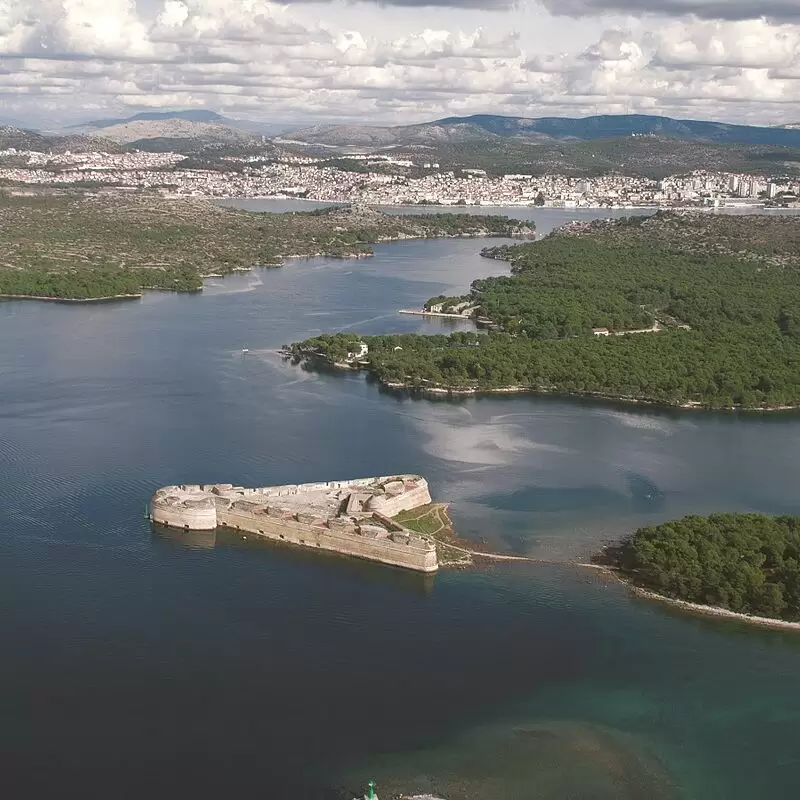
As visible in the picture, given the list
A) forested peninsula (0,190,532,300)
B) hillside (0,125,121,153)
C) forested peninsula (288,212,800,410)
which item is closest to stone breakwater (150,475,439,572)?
forested peninsula (288,212,800,410)

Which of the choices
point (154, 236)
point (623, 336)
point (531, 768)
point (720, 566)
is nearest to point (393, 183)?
point (154, 236)

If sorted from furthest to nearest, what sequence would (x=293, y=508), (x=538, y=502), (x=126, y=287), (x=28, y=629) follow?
(x=126, y=287) → (x=538, y=502) → (x=293, y=508) → (x=28, y=629)

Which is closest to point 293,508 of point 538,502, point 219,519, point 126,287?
point 219,519

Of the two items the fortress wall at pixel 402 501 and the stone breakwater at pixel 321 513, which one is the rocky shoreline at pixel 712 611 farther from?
the fortress wall at pixel 402 501

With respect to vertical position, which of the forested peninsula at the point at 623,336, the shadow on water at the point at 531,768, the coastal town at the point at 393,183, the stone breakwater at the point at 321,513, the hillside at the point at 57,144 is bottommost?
the shadow on water at the point at 531,768

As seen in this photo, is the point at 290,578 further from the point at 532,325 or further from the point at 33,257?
the point at 33,257

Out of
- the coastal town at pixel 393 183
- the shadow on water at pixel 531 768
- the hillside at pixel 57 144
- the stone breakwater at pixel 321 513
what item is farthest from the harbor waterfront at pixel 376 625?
the hillside at pixel 57 144

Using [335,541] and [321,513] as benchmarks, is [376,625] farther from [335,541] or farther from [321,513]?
[321,513]

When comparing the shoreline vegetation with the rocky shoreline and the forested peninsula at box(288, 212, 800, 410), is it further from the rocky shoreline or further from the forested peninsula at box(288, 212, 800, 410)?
the forested peninsula at box(288, 212, 800, 410)
